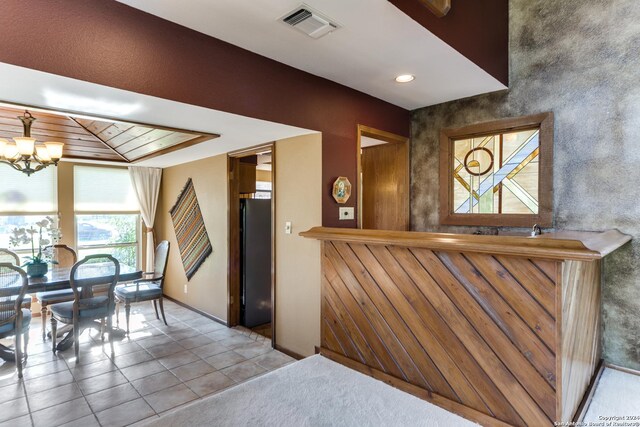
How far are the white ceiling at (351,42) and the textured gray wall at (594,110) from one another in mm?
411

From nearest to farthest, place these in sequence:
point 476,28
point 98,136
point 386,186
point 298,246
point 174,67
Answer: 1. point 174,67
2. point 476,28
3. point 298,246
4. point 386,186
5. point 98,136

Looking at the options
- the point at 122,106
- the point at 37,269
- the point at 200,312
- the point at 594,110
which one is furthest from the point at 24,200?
the point at 594,110

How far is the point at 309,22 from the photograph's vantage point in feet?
6.56

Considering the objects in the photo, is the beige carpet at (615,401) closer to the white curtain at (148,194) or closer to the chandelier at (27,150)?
the chandelier at (27,150)

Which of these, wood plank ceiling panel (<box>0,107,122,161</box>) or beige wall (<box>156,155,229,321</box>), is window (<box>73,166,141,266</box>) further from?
beige wall (<box>156,155,229,321</box>)

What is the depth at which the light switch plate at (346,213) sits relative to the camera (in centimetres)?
321

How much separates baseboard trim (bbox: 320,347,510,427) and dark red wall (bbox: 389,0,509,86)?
228 cm

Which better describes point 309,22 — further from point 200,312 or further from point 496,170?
point 200,312

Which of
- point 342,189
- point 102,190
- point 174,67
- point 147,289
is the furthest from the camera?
point 102,190

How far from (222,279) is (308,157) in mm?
2160

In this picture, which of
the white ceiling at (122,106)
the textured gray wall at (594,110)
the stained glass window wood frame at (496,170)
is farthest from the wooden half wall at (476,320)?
the white ceiling at (122,106)

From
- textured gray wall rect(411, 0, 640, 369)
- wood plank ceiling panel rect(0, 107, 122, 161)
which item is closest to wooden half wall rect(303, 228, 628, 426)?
textured gray wall rect(411, 0, 640, 369)

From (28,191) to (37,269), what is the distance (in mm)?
1797

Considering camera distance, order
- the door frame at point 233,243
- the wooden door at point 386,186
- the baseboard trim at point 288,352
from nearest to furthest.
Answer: the baseboard trim at point 288,352 < the wooden door at point 386,186 < the door frame at point 233,243
